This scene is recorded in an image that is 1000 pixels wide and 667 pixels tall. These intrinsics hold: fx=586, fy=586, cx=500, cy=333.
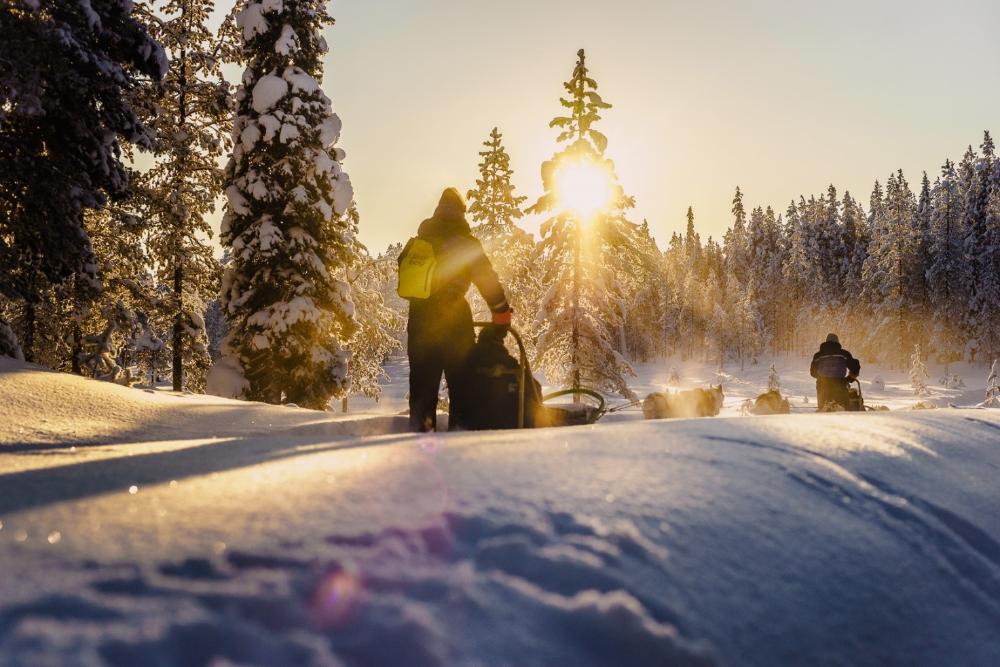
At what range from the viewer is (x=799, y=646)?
3.48ft

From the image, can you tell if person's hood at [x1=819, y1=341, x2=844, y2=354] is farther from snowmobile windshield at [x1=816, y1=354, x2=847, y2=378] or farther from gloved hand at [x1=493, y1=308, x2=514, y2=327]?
gloved hand at [x1=493, y1=308, x2=514, y2=327]

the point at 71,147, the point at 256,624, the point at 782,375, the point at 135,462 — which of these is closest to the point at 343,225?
the point at 71,147

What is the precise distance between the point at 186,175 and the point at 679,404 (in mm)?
12873

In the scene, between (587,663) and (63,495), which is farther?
(63,495)

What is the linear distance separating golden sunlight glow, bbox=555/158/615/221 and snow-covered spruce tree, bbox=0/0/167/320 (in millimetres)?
12760

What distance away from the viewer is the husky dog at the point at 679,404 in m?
9.08

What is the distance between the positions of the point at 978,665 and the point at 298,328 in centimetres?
1407

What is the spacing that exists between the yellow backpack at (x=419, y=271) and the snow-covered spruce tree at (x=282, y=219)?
992 centimetres

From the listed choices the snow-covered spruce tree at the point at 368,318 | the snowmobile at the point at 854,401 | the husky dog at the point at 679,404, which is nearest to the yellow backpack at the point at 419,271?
the husky dog at the point at 679,404

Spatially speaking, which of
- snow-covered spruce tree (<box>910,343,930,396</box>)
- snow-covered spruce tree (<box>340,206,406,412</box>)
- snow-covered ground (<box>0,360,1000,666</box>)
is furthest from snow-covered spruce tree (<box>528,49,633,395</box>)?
snow-covered spruce tree (<box>910,343,930,396</box>)

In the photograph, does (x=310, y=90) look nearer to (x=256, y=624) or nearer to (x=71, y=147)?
(x=71, y=147)

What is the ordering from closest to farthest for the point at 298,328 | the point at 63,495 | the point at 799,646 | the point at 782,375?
the point at 799,646, the point at 63,495, the point at 298,328, the point at 782,375

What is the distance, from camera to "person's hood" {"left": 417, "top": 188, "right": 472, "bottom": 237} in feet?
16.0

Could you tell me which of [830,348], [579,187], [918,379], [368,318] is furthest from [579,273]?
[918,379]
